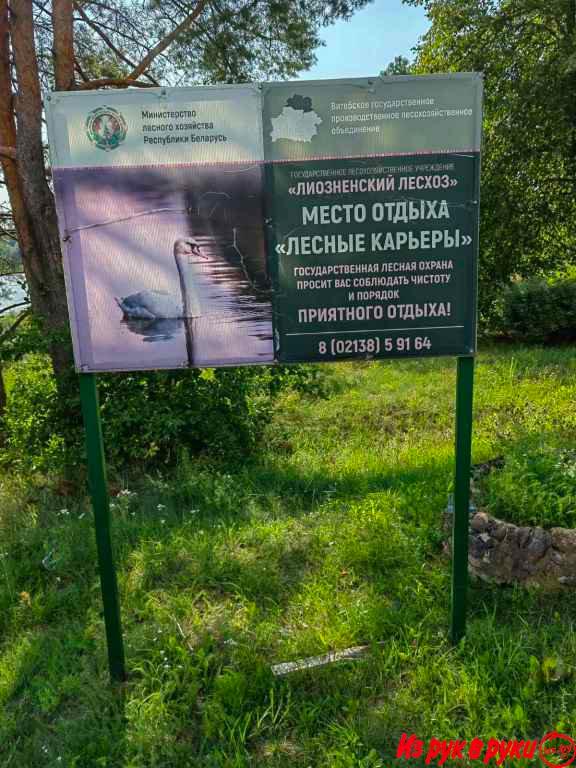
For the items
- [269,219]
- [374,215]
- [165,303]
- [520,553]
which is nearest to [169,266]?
[165,303]

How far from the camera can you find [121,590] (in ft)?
10.1

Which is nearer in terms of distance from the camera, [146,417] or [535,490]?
[535,490]

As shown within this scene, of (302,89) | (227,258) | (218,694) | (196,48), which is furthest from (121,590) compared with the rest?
(196,48)

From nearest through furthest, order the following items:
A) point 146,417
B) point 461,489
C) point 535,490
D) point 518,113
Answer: point 461,489
point 535,490
point 146,417
point 518,113

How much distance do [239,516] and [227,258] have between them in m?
1.98

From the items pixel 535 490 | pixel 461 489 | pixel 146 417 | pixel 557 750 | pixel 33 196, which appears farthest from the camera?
pixel 33 196

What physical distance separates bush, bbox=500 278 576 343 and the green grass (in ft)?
22.0

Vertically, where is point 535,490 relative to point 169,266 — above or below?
below

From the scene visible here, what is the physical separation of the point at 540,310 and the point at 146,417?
323 inches

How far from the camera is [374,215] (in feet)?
7.41

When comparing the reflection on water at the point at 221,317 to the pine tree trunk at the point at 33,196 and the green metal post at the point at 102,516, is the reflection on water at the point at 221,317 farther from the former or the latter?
the pine tree trunk at the point at 33,196

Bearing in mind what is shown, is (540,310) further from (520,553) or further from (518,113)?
(520,553)

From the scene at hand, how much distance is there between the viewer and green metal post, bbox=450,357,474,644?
7.89 feet

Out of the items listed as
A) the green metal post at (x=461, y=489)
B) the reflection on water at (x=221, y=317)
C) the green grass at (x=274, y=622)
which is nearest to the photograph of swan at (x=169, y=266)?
the reflection on water at (x=221, y=317)
